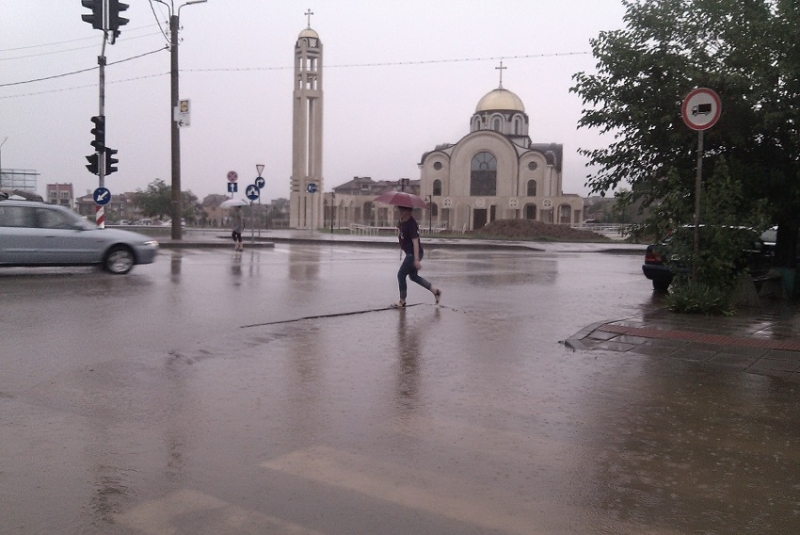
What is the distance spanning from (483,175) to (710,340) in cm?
7003

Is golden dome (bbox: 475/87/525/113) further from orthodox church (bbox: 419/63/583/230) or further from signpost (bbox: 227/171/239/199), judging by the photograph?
signpost (bbox: 227/171/239/199)

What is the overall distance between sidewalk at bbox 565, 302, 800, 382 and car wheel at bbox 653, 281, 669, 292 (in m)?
3.93

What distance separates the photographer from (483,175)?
7725cm

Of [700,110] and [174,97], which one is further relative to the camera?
[174,97]

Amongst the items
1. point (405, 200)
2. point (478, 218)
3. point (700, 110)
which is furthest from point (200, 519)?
point (478, 218)

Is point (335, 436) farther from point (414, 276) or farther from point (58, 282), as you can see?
point (58, 282)

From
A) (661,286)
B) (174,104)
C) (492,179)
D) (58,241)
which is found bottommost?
(661,286)

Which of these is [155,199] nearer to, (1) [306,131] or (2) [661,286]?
(1) [306,131]

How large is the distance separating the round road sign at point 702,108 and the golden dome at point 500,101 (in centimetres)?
7118

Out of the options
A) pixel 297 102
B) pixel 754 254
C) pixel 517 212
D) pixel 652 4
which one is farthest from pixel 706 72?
pixel 517 212

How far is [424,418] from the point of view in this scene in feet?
17.4

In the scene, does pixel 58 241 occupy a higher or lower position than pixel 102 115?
lower

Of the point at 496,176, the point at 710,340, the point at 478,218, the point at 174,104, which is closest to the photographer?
the point at 710,340

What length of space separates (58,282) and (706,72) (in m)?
12.6
